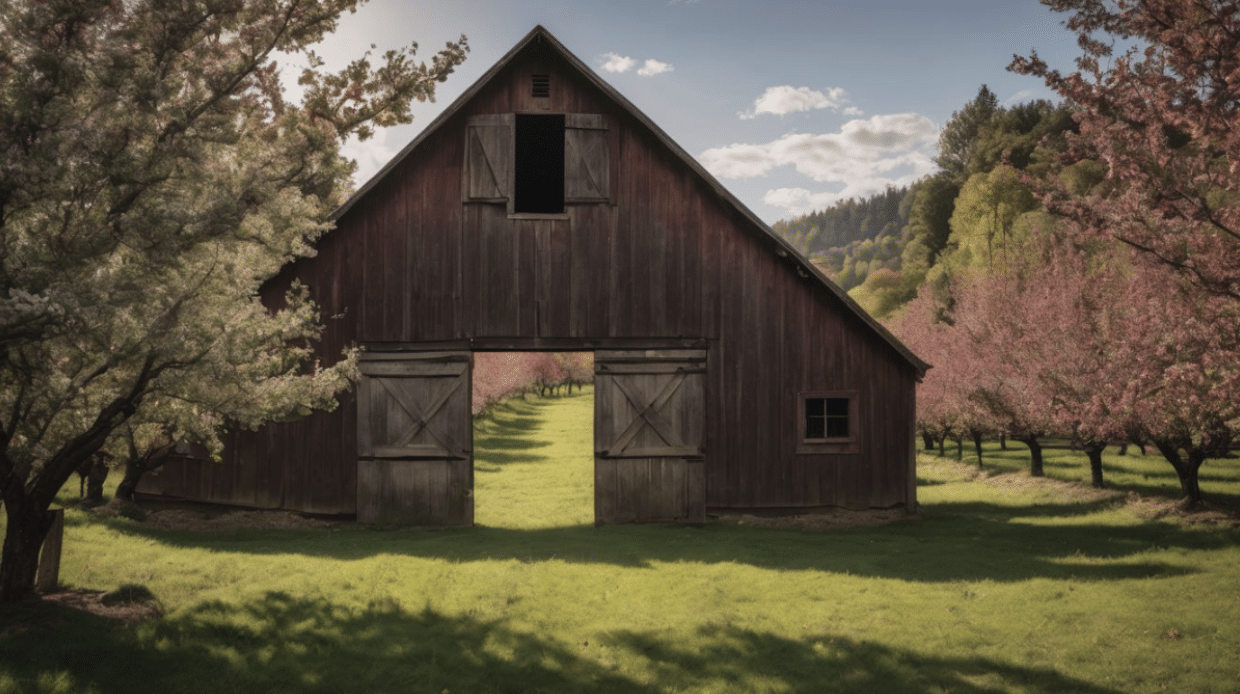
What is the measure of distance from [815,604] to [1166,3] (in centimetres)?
814

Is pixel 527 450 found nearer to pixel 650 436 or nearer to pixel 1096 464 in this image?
pixel 650 436

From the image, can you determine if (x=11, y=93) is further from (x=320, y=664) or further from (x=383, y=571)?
(x=383, y=571)

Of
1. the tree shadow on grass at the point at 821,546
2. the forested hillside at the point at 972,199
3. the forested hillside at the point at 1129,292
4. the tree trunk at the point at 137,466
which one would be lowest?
the tree shadow on grass at the point at 821,546

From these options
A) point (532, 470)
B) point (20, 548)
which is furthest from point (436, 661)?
point (532, 470)

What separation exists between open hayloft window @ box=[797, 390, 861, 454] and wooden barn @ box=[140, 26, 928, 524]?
4 cm

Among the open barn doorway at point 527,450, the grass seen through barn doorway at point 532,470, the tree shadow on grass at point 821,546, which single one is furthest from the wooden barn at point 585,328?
the open barn doorway at point 527,450

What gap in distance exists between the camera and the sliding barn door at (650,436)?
15.2 m

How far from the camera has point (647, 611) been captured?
9859 millimetres

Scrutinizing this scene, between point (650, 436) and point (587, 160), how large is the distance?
5319mm

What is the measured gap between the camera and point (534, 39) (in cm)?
1491

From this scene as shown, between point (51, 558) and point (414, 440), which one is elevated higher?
point (414, 440)

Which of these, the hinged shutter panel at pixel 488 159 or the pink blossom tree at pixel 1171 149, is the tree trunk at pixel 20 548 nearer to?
the hinged shutter panel at pixel 488 159

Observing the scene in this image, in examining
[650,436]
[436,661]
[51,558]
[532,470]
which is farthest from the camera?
[532,470]

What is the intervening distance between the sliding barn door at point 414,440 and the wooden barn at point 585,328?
1.5 inches
